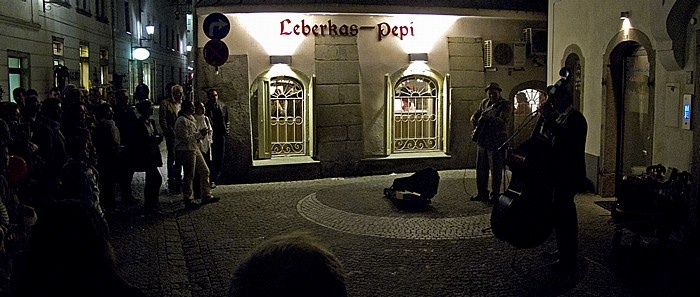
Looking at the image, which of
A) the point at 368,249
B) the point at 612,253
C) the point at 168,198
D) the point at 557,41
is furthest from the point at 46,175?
the point at 557,41

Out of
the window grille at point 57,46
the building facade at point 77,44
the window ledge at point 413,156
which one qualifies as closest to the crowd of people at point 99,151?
the window ledge at point 413,156

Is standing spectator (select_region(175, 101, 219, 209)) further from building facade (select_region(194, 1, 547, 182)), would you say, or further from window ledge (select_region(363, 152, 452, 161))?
window ledge (select_region(363, 152, 452, 161))

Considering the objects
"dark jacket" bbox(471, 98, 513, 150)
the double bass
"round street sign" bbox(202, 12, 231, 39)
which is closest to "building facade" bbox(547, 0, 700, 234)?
"dark jacket" bbox(471, 98, 513, 150)

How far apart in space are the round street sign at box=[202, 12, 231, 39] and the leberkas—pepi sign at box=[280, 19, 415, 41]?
1.81 m

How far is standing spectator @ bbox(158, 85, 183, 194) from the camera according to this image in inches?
480

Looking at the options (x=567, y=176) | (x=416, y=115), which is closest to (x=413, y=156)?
(x=416, y=115)

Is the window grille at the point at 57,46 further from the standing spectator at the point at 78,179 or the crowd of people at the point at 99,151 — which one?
the standing spectator at the point at 78,179

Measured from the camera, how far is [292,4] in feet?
44.9

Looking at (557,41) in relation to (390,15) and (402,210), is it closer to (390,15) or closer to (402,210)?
(390,15)

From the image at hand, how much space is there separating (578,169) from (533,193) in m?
0.53

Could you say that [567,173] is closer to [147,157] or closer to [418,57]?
[147,157]

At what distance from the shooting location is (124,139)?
35.6 feet

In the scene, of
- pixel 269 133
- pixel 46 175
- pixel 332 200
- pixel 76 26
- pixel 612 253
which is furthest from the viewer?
pixel 76 26

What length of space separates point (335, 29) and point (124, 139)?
510 centimetres
